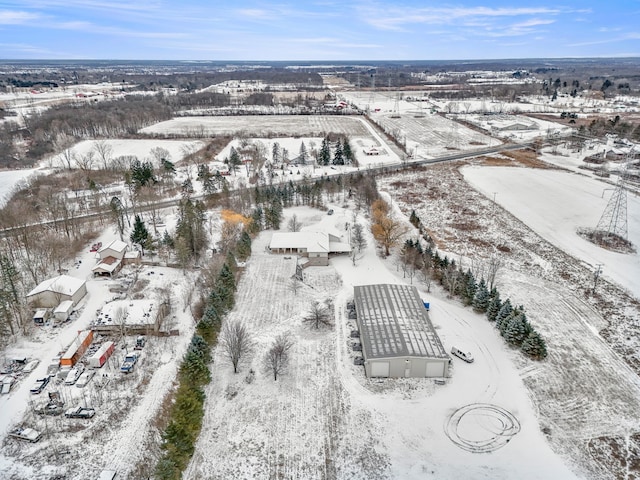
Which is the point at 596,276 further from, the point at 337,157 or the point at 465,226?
the point at 337,157

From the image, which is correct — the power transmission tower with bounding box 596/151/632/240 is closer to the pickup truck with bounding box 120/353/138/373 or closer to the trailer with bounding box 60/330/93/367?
the pickup truck with bounding box 120/353/138/373

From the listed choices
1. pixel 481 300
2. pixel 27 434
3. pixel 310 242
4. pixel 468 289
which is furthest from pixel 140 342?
pixel 481 300

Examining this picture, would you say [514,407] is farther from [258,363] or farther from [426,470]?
[258,363]

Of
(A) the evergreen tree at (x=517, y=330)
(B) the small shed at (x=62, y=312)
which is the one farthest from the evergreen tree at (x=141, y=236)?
(A) the evergreen tree at (x=517, y=330)

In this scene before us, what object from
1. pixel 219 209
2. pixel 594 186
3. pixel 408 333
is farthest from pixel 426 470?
pixel 594 186

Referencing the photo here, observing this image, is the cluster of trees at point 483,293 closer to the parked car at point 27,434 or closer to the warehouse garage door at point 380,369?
the warehouse garage door at point 380,369

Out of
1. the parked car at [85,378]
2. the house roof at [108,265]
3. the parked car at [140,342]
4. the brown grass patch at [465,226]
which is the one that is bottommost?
the brown grass patch at [465,226]
